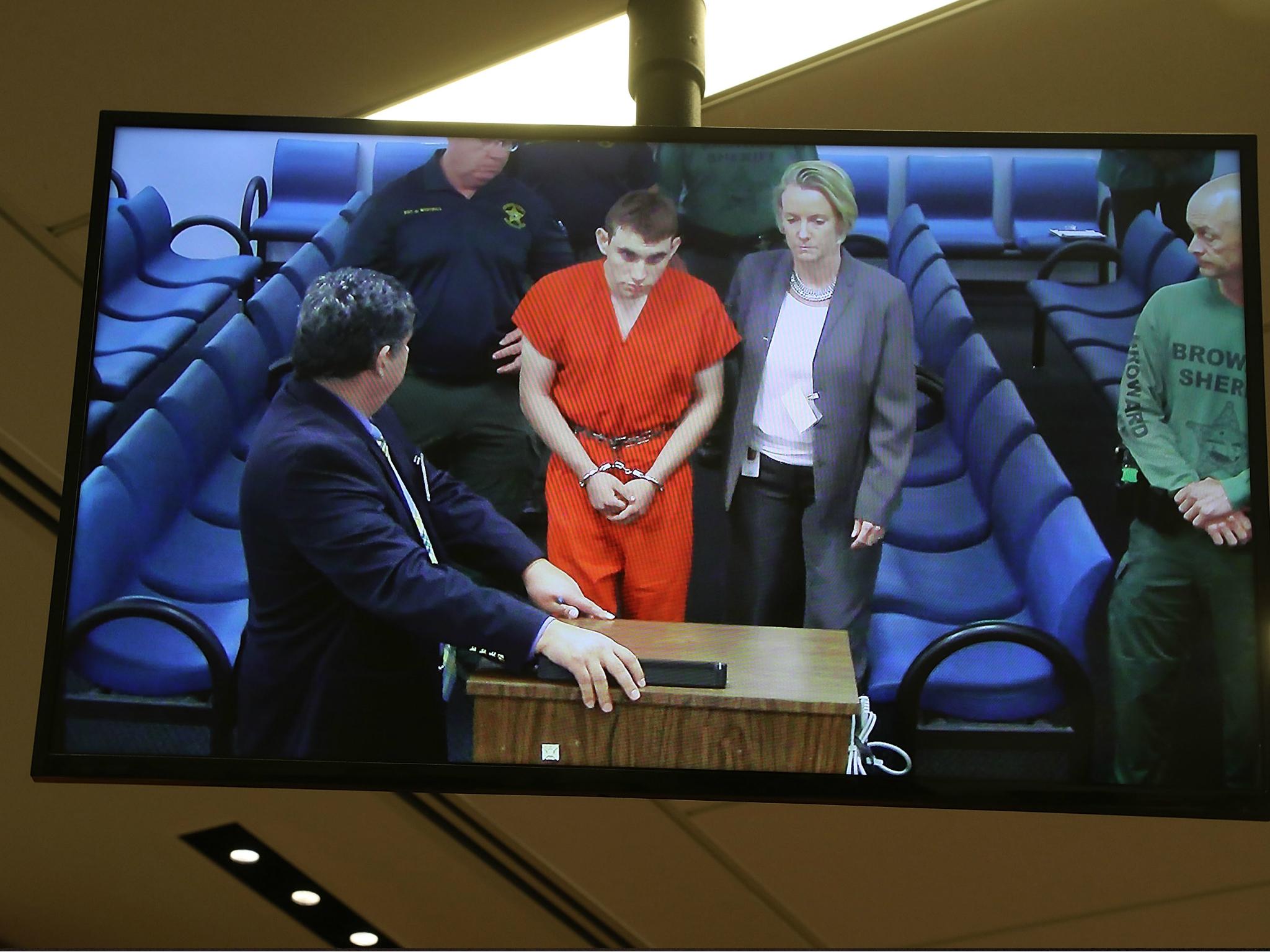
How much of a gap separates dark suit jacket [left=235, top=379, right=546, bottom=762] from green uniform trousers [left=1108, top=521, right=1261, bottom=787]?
41.8 inches

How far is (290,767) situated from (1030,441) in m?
1.48

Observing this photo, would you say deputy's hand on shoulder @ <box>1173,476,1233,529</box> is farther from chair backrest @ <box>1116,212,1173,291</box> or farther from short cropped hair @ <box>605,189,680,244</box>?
short cropped hair @ <box>605,189,680,244</box>

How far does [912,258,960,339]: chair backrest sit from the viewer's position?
269 cm

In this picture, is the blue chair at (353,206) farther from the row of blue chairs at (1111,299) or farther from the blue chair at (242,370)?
the row of blue chairs at (1111,299)

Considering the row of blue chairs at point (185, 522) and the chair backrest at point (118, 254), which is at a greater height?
the chair backrest at point (118, 254)

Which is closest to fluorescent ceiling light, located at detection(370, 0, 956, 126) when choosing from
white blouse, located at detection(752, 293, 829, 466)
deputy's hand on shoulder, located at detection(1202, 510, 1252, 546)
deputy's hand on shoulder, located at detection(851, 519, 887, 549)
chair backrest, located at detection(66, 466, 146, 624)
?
white blouse, located at detection(752, 293, 829, 466)

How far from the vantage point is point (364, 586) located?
8.33ft

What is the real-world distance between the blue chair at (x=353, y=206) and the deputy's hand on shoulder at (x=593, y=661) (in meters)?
0.91

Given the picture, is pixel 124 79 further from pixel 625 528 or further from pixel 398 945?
pixel 398 945

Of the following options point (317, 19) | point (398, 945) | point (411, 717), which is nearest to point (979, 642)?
point (411, 717)

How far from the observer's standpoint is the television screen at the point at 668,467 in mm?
2451

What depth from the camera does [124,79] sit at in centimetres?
322

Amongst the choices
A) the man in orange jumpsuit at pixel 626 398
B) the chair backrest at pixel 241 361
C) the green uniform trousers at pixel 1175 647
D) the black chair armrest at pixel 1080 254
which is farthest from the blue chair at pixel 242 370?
the green uniform trousers at pixel 1175 647

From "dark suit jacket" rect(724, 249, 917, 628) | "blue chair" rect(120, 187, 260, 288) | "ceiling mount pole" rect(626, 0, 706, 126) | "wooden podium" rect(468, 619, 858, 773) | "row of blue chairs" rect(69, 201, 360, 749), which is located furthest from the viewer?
"ceiling mount pole" rect(626, 0, 706, 126)
